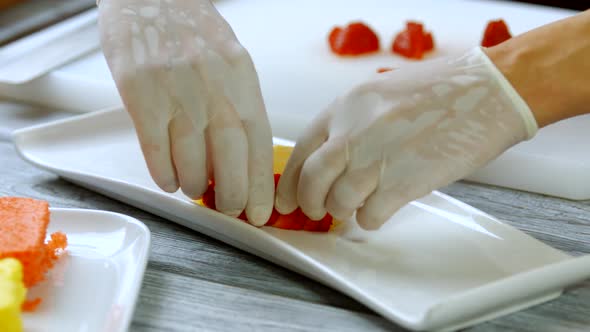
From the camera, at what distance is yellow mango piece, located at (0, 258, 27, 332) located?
32.2 inches

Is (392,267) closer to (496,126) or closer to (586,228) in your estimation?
(496,126)

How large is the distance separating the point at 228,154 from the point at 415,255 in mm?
283

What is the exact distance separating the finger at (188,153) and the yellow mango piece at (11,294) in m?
0.27

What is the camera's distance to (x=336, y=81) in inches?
66.4

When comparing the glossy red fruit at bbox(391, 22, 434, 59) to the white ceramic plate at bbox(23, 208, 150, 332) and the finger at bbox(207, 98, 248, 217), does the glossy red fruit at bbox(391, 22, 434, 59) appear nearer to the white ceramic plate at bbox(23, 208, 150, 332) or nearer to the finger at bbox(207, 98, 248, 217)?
the finger at bbox(207, 98, 248, 217)

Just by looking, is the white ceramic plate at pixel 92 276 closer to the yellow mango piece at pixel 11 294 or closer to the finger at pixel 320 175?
the yellow mango piece at pixel 11 294

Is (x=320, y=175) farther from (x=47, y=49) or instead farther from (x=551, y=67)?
(x=47, y=49)

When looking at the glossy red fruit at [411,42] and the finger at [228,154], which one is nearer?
the finger at [228,154]

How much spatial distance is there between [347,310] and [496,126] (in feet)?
1.00

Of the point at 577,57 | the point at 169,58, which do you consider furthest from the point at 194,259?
the point at 577,57

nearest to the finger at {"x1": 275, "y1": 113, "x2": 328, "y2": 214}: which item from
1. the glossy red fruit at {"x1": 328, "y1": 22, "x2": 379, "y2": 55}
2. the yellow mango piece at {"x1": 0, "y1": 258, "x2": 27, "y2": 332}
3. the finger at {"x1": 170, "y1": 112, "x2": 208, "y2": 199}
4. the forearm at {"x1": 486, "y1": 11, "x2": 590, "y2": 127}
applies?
the finger at {"x1": 170, "y1": 112, "x2": 208, "y2": 199}

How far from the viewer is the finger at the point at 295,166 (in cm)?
109

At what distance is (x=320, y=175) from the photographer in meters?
1.05

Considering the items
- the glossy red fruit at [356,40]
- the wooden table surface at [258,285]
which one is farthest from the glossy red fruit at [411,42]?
the wooden table surface at [258,285]
